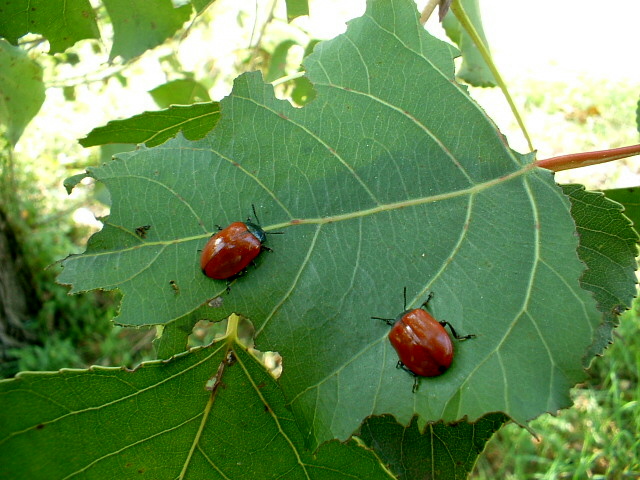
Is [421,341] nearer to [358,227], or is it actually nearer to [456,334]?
[456,334]

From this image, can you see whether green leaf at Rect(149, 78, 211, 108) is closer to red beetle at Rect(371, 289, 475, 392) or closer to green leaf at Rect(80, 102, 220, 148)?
green leaf at Rect(80, 102, 220, 148)

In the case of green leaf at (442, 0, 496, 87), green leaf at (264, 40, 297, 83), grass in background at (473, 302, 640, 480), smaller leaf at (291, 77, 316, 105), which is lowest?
grass in background at (473, 302, 640, 480)

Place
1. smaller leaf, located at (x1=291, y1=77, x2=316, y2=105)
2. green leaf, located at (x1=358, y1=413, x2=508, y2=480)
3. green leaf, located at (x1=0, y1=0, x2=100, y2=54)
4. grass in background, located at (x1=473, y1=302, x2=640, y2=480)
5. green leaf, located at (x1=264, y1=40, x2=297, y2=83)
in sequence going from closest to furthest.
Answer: green leaf, located at (x1=358, y1=413, x2=508, y2=480) → green leaf, located at (x1=0, y1=0, x2=100, y2=54) → smaller leaf, located at (x1=291, y1=77, x2=316, y2=105) → green leaf, located at (x1=264, y1=40, x2=297, y2=83) → grass in background, located at (x1=473, y1=302, x2=640, y2=480)

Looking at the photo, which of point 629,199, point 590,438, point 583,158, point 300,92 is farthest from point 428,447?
point 590,438

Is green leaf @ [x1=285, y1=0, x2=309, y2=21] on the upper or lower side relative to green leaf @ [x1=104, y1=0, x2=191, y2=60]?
upper

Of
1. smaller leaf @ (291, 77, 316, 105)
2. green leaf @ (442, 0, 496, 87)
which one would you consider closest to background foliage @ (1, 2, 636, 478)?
smaller leaf @ (291, 77, 316, 105)

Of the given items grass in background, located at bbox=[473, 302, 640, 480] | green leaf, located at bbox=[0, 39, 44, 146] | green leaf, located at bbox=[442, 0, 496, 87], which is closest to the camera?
green leaf, located at bbox=[0, 39, 44, 146]

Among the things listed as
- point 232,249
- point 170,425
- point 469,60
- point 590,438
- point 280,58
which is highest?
point 469,60

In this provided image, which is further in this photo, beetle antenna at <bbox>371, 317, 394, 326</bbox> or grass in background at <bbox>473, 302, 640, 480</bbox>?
grass in background at <bbox>473, 302, 640, 480</bbox>
